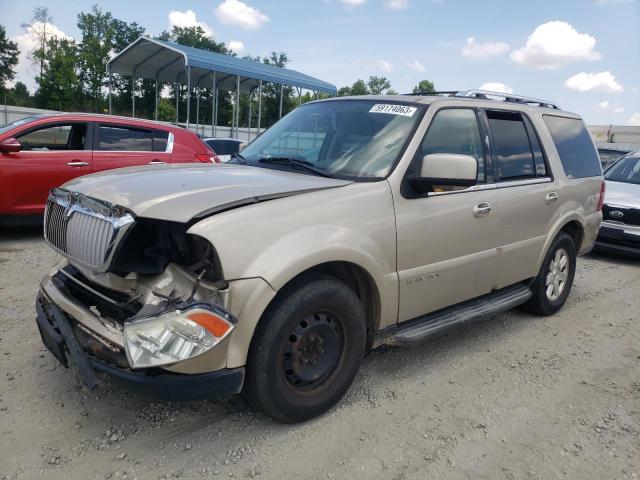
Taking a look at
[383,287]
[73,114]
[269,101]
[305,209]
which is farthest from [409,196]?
A: [269,101]

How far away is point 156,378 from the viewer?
7.30 feet

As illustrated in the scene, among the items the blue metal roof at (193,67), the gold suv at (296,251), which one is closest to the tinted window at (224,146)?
the blue metal roof at (193,67)

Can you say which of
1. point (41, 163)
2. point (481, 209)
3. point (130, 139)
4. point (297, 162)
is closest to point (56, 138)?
point (41, 163)

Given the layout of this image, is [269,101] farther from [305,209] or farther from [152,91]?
[305,209]

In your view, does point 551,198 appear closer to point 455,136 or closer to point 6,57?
point 455,136

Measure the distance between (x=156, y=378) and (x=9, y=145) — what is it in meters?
5.36

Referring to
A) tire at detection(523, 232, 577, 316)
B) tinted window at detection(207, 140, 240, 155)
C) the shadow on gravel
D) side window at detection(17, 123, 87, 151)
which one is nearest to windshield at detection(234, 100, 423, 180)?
tire at detection(523, 232, 577, 316)

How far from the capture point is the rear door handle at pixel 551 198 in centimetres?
427

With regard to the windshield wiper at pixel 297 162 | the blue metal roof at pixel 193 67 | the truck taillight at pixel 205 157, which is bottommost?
the truck taillight at pixel 205 157

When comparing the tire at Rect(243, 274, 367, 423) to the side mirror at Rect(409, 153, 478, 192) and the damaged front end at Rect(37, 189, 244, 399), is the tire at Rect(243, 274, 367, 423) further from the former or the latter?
the side mirror at Rect(409, 153, 478, 192)

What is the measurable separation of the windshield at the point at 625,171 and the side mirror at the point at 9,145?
9.10 metres

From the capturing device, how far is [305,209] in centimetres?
261

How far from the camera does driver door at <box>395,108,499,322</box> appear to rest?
3.08 metres

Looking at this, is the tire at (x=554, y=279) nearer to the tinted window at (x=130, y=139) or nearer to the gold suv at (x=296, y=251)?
the gold suv at (x=296, y=251)
